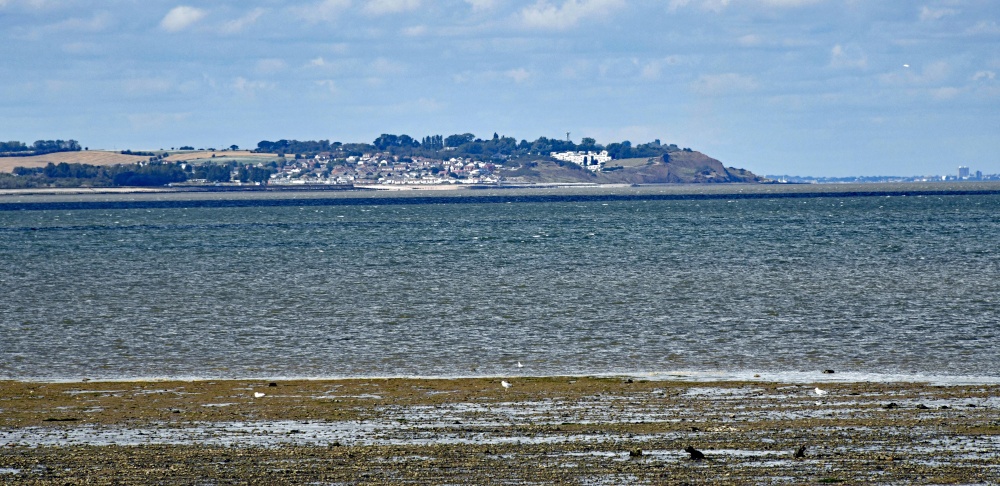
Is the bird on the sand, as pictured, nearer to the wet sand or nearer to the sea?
the wet sand

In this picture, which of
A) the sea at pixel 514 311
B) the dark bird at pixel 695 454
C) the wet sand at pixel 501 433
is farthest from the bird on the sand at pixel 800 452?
the sea at pixel 514 311

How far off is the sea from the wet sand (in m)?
2.97

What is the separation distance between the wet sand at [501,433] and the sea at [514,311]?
2972 mm

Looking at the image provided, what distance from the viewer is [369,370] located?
80.1ft

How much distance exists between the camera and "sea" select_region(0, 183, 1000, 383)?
2502cm

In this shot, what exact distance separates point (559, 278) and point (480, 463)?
36.7 m

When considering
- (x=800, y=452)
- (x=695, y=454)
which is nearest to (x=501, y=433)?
(x=695, y=454)

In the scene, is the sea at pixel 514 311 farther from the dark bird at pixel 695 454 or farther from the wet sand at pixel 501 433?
the dark bird at pixel 695 454

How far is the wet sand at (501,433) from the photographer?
44.1ft

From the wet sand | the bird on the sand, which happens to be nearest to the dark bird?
the wet sand

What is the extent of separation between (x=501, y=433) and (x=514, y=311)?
21188 mm

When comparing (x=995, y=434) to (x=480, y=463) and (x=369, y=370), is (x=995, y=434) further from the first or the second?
(x=369, y=370)

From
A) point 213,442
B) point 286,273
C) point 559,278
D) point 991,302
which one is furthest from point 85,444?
point 286,273

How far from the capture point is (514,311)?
3716cm
